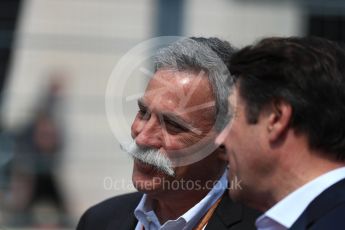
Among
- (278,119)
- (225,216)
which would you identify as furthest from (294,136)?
(225,216)

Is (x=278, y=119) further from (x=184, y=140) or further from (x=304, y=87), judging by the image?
(x=184, y=140)

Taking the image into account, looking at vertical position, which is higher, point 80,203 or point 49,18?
point 49,18

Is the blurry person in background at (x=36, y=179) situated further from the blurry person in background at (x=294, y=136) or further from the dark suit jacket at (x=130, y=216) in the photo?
the blurry person in background at (x=294, y=136)

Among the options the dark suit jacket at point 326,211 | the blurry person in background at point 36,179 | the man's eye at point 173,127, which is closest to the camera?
the dark suit jacket at point 326,211

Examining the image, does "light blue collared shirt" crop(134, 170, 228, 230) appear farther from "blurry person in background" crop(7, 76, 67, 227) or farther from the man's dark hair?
"blurry person in background" crop(7, 76, 67, 227)

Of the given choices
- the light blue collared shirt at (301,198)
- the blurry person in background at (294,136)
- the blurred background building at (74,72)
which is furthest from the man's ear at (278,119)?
the blurred background building at (74,72)

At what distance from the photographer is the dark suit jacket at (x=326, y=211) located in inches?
86.6

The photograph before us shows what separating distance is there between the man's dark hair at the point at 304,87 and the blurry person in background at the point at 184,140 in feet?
2.31

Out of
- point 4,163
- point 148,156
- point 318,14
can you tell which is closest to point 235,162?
point 148,156

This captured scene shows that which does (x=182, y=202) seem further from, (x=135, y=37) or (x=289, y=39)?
(x=135, y=37)

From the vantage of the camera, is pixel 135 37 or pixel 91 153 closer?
pixel 91 153

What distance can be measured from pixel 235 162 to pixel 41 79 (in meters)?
5.77

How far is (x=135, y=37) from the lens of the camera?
7.98m

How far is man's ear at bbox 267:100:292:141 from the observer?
2229 mm
